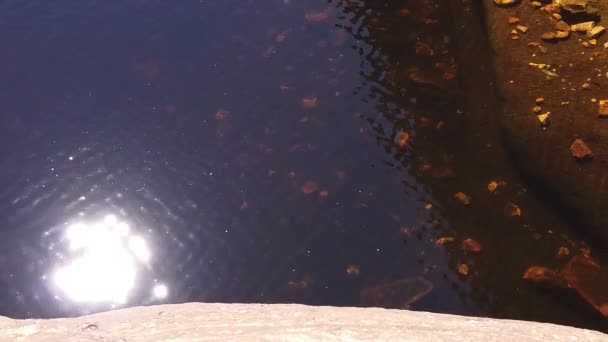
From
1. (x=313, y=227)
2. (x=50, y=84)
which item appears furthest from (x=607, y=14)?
(x=50, y=84)

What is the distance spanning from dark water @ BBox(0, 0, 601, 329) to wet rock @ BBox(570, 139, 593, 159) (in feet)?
2.90

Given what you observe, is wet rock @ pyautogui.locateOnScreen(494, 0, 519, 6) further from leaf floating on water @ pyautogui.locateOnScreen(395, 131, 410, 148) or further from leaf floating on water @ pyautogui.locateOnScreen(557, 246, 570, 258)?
leaf floating on water @ pyautogui.locateOnScreen(557, 246, 570, 258)

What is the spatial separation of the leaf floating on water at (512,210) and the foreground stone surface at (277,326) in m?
1.95

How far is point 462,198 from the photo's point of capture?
333 inches

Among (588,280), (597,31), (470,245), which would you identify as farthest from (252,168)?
(597,31)

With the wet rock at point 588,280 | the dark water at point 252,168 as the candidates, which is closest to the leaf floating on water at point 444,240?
the dark water at point 252,168

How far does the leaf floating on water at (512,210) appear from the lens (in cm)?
812

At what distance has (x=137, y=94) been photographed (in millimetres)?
10492

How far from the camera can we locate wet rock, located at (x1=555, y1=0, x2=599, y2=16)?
9.34 meters

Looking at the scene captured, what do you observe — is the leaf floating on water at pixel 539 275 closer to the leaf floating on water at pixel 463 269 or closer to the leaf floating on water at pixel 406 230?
the leaf floating on water at pixel 463 269

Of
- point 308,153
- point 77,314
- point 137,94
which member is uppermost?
point 137,94

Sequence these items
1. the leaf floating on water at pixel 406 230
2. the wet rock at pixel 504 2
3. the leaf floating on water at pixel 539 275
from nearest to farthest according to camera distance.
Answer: the leaf floating on water at pixel 539 275 → the leaf floating on water at pixel 406 230 → the wet rock at pixel 504 2

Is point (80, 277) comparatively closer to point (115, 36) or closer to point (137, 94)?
point (137, 94)

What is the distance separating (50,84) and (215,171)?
4.14m
